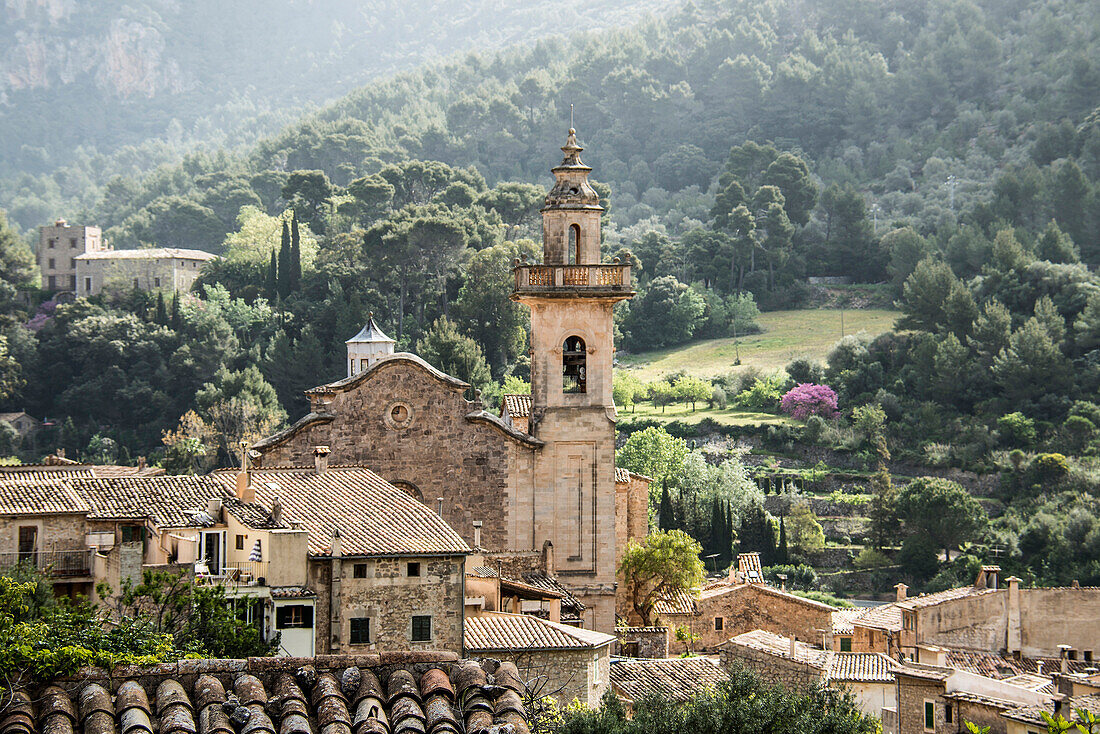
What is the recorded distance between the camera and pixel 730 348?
106125 mm

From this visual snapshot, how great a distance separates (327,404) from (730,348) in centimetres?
7088

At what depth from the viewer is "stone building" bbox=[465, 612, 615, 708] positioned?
2775 centimetres

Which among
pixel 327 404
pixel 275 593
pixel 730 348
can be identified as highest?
pixel 730 348

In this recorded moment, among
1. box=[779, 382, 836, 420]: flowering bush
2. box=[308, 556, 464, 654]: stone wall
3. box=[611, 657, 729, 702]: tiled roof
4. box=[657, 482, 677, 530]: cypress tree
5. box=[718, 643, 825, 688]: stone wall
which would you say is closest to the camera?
box=[308, 556, 464, 654]: stone wall

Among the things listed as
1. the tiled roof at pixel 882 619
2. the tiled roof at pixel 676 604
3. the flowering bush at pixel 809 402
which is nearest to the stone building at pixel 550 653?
the tiled roof at pixel 676 604

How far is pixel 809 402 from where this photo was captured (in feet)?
290

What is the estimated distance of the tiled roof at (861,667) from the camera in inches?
1411

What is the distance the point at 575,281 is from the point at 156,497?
38.9ft

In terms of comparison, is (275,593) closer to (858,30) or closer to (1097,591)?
(1097,591)

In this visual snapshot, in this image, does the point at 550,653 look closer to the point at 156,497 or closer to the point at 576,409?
the point at 156,497

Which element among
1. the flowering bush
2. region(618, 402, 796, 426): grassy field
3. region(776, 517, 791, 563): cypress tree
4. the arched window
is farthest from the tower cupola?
the flowering bush

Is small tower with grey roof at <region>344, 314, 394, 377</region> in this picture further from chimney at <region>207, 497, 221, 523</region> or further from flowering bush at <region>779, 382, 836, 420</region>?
chimney at <region>207, 497, 221, 523</region>

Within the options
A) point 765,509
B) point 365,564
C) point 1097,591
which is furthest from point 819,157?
point 365,564

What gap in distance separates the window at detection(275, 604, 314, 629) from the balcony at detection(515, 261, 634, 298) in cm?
1361
